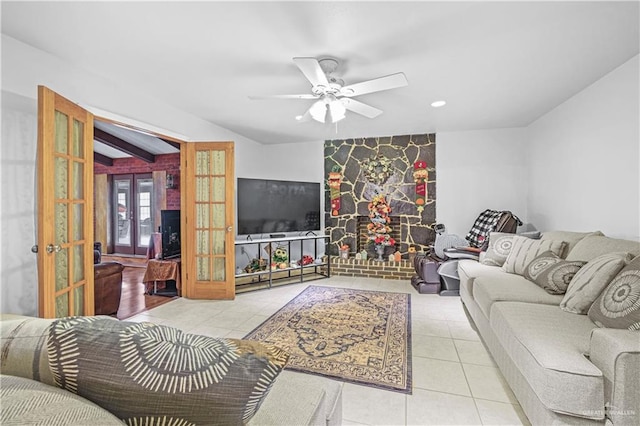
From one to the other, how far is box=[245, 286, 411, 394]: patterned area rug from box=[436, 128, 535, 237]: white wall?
177 cm

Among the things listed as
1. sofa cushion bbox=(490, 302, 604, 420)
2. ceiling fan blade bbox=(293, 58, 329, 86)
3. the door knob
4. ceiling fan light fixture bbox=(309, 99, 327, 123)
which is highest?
ceiling fan blade bbox=(293, 58, 329, 86)

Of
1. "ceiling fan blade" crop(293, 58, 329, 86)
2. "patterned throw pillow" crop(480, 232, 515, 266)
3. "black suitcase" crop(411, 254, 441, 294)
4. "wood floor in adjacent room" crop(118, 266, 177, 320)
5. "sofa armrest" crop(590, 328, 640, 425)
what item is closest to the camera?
"sofa armrest" crop(590, 328, 640, 425)

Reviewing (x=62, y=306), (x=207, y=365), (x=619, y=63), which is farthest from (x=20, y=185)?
(x=619, y=63)

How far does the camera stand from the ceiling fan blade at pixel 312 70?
1.95 metres

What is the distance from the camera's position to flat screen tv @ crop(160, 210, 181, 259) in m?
3.97

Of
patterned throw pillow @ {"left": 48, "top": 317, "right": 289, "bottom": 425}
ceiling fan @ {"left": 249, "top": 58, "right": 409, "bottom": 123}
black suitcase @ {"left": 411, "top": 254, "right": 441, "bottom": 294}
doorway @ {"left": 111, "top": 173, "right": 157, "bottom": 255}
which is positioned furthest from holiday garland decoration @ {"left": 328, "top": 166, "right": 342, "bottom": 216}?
patterned throw pillow @ {"left": 48, "top": 317, "right": 289, "bottom": 425}

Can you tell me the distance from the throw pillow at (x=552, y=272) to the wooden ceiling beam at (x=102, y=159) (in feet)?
25.8

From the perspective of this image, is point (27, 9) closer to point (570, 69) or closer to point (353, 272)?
point (570, 69)

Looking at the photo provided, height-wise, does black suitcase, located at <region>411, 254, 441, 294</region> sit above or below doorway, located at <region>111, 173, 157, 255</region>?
below

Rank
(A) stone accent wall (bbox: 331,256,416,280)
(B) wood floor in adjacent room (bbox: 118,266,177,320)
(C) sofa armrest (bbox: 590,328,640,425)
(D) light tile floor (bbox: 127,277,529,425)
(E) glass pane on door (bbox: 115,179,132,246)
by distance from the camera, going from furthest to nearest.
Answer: (E) glass pane on door (bbox: 115,179,132,246)
(A) stone accent wall (bbox: 331,256,416,280)
(B) wood floor in adjacent room (bbox: 118,266,177,320)
(D) light tile floor (bbox: 127,277,529,425)
(C) sofa armrest (bbox: 590,328,640,425)

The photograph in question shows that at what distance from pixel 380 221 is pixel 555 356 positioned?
3476mm

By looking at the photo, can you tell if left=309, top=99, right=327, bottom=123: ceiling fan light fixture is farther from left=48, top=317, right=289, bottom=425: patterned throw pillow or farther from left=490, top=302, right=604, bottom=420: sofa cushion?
left=48, top=317, right=289, bottom=425: patterned throw pillow

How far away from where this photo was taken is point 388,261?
482cm

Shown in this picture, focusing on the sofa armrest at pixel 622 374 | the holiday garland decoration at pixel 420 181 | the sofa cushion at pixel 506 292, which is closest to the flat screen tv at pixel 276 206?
the holiday garland decoration at pixel 420 181
